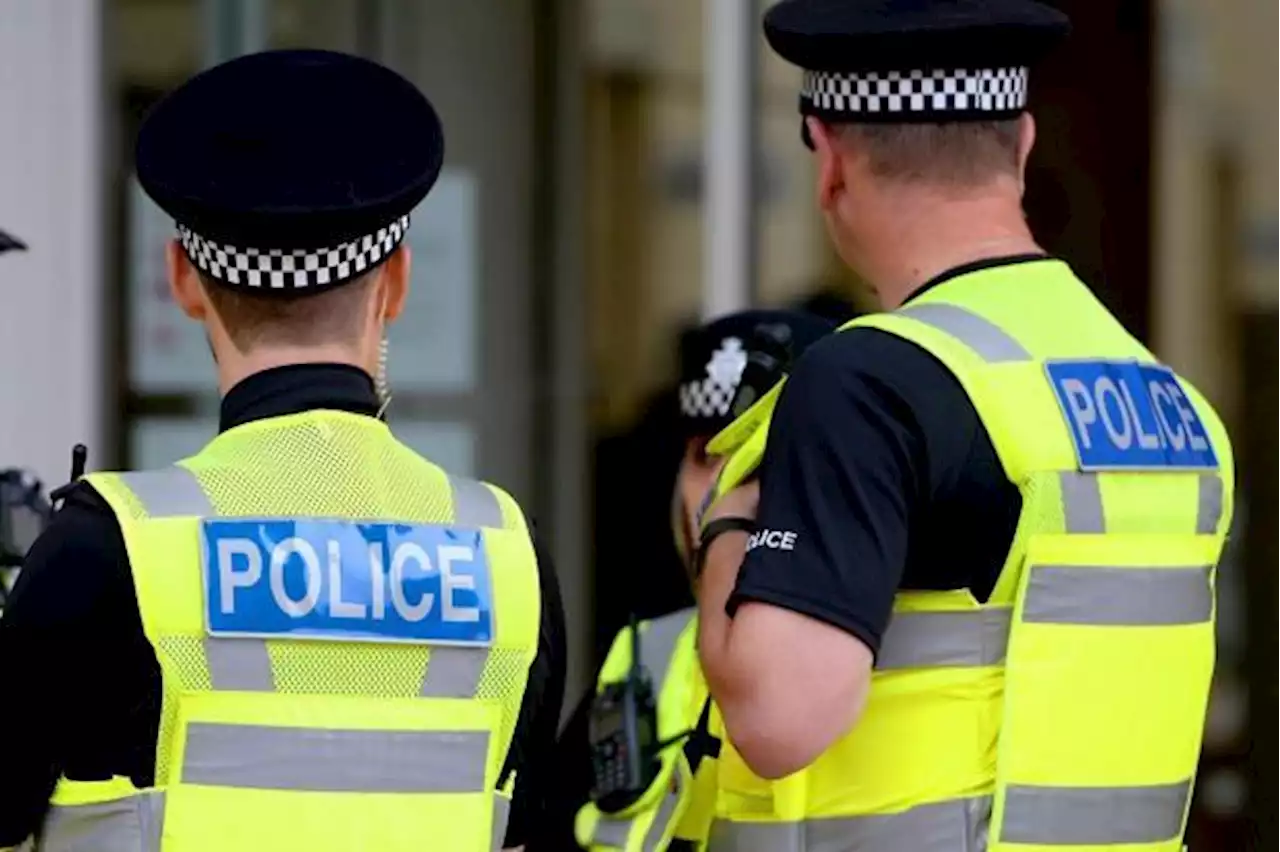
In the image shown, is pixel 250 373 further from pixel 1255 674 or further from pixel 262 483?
pixel 1255 674

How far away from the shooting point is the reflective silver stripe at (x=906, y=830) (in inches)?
110

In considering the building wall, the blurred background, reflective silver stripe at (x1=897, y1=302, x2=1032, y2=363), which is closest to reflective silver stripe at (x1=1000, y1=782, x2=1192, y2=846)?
reflective silver stripe at (x1=897, y1=302, x2=1032, y2=363)

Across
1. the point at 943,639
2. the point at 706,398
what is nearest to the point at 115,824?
the point at 943,639

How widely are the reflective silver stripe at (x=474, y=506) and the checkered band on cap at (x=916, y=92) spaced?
67 centimetres

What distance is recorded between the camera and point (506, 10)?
6258 millimetres

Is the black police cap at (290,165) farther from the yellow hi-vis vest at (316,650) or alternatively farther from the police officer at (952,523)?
the police officer at (952,523)

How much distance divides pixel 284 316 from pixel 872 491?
0.64m

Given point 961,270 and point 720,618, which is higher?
point 961,270

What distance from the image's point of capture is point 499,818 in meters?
→ 2.59

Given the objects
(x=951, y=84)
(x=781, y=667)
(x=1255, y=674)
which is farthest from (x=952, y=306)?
(x=1255, y=674)

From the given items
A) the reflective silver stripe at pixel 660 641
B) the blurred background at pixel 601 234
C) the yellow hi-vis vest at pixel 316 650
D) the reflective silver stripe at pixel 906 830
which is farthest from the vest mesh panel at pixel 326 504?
the blurred background at pixel 601 234

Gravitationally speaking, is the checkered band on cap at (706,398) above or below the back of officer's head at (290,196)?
below

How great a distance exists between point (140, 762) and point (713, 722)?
3.19ft

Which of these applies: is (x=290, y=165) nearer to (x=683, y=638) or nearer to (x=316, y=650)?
(x=316, y=650)
